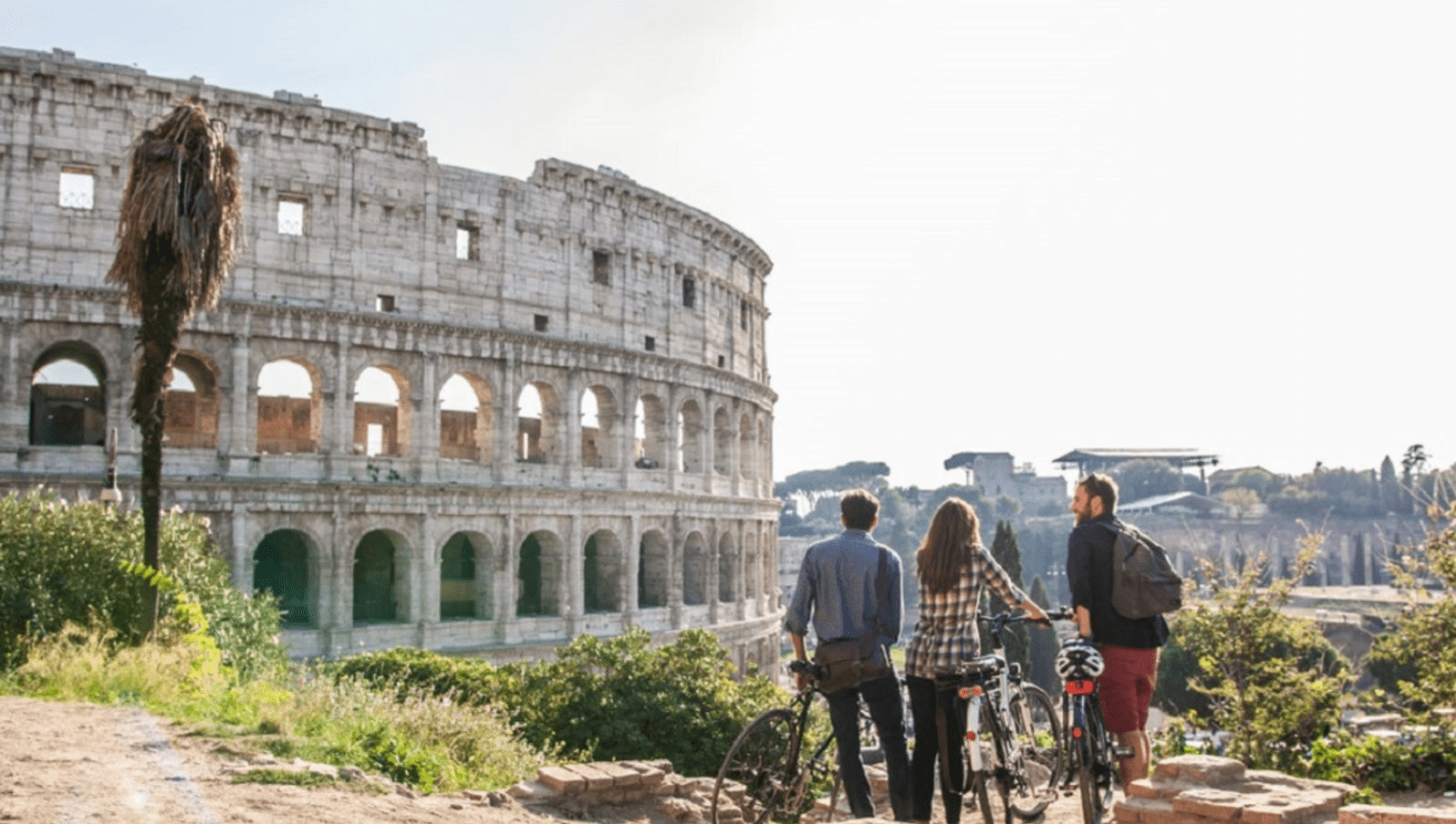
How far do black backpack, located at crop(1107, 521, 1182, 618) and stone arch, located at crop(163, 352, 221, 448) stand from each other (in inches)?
930

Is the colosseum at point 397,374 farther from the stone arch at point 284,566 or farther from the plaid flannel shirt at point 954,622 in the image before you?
the plaid flannel shirt at point 954,622

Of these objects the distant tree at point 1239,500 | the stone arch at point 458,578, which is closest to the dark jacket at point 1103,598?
the stone arch at point 458,578

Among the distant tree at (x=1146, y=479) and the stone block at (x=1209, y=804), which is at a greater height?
the distant tree at (x=1146, y=479)

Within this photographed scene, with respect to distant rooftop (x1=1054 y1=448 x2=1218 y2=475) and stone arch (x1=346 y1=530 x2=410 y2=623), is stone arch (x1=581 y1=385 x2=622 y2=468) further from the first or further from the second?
distant rooftop (x1=1054 y1=448 x2=1218 y2=475)

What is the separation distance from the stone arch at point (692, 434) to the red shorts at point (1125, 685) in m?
25.3

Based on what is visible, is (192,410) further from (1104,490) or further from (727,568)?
(1104,490)

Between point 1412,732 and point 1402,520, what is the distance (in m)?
102

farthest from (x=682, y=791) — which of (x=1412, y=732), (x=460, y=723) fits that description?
(x=1412, y=732)

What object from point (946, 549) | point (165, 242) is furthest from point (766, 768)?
point (165, 242)

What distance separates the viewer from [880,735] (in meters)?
7.00

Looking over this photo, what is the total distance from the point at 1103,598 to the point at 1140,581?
0.24 metres

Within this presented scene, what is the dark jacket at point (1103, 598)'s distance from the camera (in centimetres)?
671

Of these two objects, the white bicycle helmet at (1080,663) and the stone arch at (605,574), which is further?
the stone arch at (605,574)

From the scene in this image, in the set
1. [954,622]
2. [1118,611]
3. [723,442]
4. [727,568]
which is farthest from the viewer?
[723,442]
